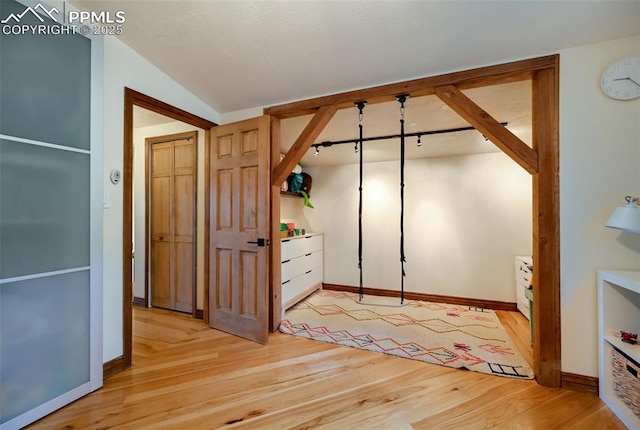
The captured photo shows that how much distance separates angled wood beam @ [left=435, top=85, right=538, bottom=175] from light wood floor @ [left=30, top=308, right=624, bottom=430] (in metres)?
1.58

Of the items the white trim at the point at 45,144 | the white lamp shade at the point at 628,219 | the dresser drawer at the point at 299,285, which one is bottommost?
the dresser drawer at the point at 299,285

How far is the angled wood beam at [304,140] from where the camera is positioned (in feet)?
8.21

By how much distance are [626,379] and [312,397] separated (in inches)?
73.7

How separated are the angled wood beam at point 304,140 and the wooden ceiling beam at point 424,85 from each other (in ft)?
0.29

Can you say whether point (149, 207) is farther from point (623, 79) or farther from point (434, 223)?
point (623, 79)

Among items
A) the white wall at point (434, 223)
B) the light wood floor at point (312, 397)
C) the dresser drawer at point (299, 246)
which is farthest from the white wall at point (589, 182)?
the dresser drawer at point (299, 246)

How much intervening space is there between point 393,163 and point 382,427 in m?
3.49

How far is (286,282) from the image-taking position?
3316mm

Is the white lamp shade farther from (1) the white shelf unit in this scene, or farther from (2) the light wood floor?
(2) the light wood floor

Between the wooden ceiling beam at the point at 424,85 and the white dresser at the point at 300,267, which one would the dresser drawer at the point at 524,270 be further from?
the white dresser at the point at 300,267

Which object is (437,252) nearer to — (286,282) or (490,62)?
(286,282)

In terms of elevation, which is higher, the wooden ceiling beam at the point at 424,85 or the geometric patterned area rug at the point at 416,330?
the wooden ceiling beam at the point at 424,85

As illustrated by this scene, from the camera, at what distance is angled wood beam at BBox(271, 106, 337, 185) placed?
2.50m

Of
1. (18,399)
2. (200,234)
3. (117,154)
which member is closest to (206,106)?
(117,154)
